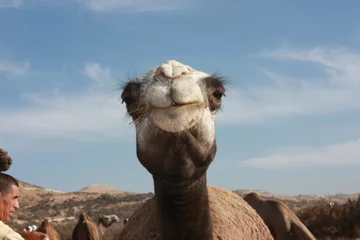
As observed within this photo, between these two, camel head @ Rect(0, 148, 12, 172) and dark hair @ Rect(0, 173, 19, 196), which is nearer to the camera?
dark hair @ Rect(0, 173, 19, 196)

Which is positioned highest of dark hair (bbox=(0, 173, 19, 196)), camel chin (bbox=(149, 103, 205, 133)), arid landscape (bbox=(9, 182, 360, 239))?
camel chin (bbox=(149, 103, 205, 133))

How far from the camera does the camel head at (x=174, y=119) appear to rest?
3.80 meters

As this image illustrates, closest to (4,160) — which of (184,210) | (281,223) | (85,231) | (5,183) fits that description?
(5,183)

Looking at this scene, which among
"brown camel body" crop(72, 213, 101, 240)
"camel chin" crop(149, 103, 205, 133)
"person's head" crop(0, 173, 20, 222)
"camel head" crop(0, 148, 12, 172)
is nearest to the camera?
"camel chin" crop(149, 103, 205, 133)

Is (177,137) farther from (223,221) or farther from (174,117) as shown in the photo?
(223,221)

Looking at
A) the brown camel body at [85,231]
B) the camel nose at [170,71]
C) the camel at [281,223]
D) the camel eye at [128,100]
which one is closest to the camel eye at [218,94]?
the camel nose at [170,71]

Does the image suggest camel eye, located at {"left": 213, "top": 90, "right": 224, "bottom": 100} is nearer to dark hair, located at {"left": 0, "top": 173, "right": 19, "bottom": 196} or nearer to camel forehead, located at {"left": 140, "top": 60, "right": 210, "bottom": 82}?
camel forehead, located at {"left": 140, "top": 60, "right": 210, "bottom": 82}

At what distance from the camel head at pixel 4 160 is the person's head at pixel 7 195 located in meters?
0.22

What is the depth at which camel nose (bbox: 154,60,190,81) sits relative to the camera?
12.7 ft

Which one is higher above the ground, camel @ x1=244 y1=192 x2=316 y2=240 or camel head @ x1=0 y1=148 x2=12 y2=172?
camel head @ x1=0 y1=148 x2=12 y2=172

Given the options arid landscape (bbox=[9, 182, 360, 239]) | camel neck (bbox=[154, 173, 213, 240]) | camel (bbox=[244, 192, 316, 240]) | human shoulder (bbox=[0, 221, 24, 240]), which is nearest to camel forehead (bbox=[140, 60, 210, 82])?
camel neck (bbox=[154, 173, 213, 240])

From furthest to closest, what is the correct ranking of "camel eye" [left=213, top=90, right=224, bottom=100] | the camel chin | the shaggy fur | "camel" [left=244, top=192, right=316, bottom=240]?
"camel" [left=244, top=192, right=316, bottom=240]
the shaggy fur
"camel eye" [left=213, top=90, right=224, bottom=100]
the camel chin

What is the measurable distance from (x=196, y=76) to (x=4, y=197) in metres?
1.94

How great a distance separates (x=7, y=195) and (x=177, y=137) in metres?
1.72
